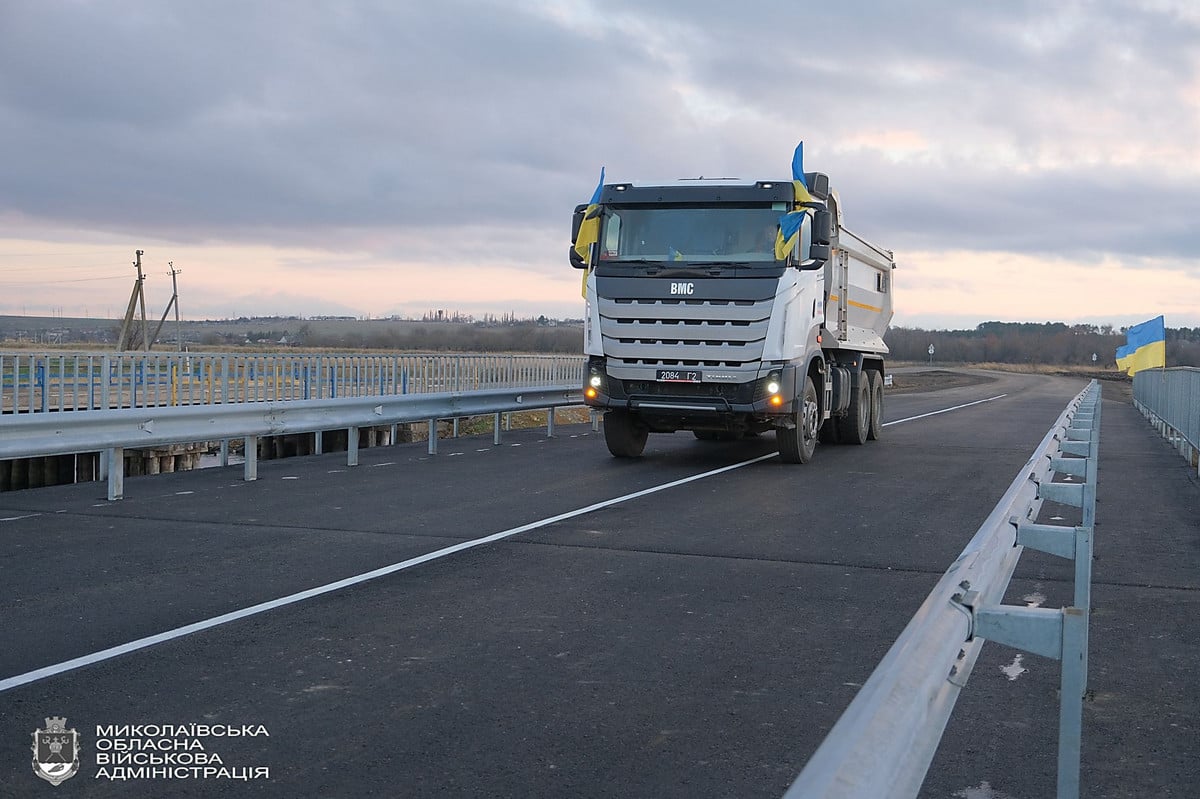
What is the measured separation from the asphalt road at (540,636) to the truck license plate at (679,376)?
2.15 metres

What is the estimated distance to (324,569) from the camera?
25.4 ft

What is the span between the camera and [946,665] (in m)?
2.27

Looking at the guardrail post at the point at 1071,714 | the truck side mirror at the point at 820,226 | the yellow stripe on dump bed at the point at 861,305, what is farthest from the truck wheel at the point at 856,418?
the guardrail post at the point at 1071,714

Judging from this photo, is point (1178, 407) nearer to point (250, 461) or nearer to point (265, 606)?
point (250, 461)

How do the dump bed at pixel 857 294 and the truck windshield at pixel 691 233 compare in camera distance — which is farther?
the dump bed at pixel 857 294

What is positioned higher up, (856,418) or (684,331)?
(684,331)

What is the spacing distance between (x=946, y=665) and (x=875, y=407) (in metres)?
18.1

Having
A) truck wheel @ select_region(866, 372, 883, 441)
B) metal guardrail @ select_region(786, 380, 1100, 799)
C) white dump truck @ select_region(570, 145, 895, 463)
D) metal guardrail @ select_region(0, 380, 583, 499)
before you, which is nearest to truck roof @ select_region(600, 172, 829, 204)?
white dump truck @ select_region(570, 145, 895, 463)

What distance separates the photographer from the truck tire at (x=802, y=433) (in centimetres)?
1472

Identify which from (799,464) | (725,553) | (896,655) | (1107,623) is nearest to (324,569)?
(725,553)

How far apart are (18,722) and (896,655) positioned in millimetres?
3820

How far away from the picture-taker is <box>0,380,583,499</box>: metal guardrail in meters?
10.4
